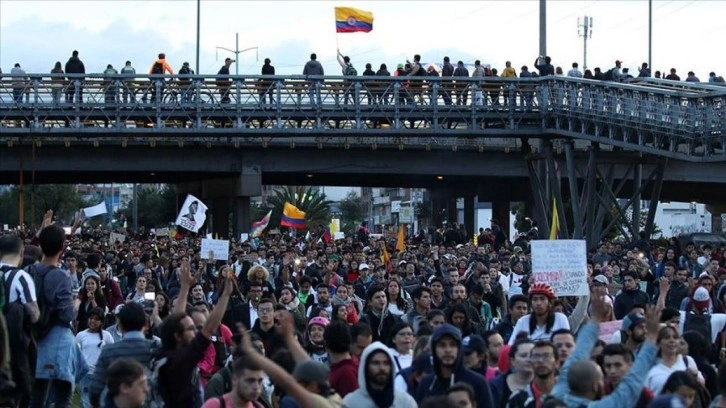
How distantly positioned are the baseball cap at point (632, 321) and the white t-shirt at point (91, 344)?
481 cm

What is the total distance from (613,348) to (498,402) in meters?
0.84

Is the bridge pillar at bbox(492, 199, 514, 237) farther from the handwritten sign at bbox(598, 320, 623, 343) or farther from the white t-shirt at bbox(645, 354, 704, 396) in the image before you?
the white t-shirt at bbox(645, 354, 704, 396)

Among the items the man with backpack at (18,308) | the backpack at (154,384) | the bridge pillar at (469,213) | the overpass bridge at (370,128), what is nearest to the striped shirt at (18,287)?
the man with backpack at (18,308)

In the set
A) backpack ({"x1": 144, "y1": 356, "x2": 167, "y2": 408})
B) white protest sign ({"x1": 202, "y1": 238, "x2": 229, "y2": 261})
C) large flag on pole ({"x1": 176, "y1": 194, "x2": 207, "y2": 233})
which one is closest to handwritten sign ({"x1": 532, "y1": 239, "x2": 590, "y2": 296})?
backpack ({"x1": 144, "y1": 356, "x2": 167, "y2": 408})

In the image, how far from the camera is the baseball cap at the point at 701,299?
17141 millimetres

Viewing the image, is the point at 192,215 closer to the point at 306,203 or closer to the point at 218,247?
the point at 218,247

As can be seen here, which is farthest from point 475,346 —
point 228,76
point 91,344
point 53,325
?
point 228,76

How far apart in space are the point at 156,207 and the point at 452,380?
10464 centimetres

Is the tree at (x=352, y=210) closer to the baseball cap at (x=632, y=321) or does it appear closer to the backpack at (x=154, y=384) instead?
the baseball cap at (x=632, y=321)

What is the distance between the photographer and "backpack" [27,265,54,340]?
12.1 meters

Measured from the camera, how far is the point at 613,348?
34.2ft

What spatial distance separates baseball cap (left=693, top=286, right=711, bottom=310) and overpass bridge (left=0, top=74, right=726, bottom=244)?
736 inches

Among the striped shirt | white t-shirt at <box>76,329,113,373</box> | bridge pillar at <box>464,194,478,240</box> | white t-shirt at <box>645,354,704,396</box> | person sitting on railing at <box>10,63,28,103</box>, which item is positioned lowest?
white t-shirt at <box>76,329,113,373</box>

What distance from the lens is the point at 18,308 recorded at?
11555 mm
